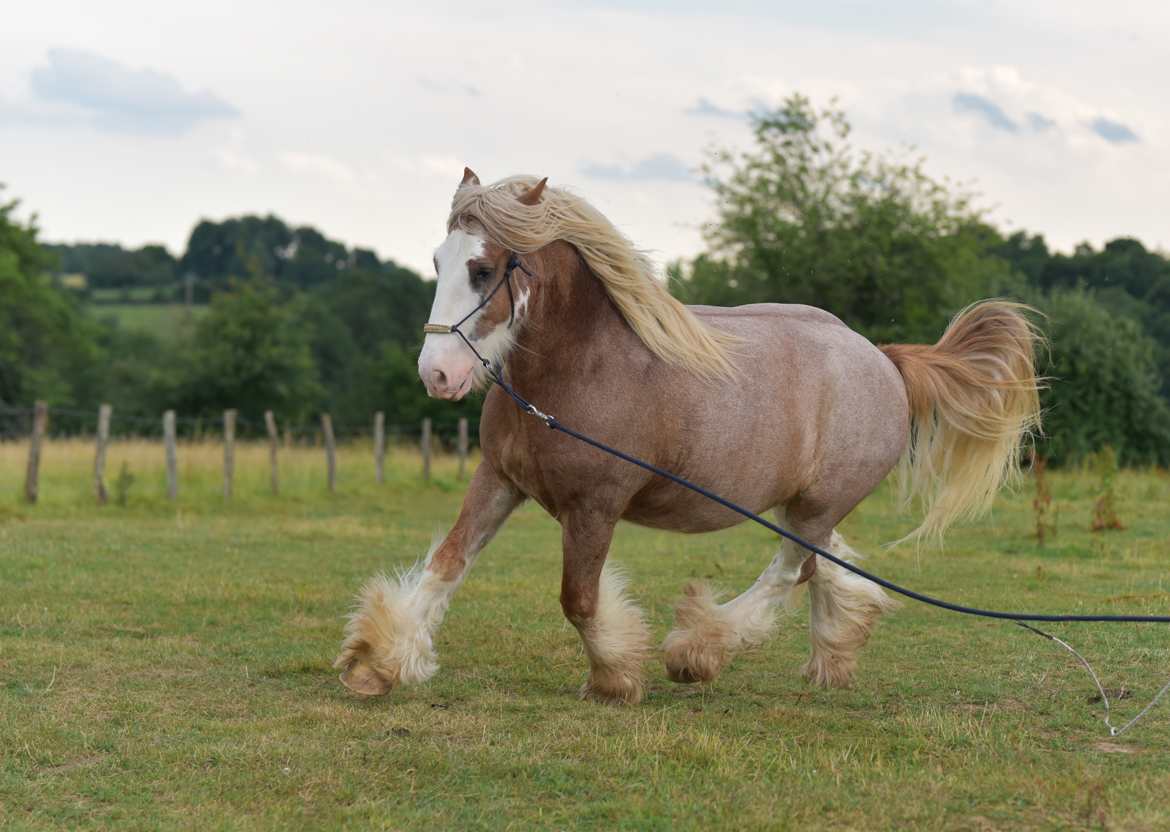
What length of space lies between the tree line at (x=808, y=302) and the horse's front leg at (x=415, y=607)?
20350 millimetres

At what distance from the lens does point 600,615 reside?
5965 mm

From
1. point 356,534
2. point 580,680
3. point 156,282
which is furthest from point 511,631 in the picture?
point 156,282

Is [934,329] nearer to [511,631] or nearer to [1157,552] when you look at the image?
[1157,552]

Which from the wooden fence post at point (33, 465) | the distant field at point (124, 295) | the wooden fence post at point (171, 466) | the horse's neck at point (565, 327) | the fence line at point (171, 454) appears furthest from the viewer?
the distant field at point (124, 295)

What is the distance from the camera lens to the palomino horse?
5.59 metres

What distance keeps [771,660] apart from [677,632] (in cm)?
115

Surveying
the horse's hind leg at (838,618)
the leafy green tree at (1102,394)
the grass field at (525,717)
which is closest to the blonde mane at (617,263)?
the horse's hind leg at (838,618)

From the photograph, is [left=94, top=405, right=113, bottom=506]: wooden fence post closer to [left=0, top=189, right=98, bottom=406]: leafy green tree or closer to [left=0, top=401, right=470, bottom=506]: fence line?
[left=0, top=401, right=470, bottom=506]: fence line

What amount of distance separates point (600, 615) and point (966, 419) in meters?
2.61

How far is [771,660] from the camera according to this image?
735cm

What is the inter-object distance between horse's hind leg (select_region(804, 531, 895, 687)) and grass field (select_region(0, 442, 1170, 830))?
0.58 feet

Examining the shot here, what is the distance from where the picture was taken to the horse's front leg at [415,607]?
19.1ft

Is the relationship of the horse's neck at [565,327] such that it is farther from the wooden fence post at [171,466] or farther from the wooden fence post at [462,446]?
the wooden fence post at [462,446]

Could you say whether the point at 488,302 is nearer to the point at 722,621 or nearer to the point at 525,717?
the point at 525,717
